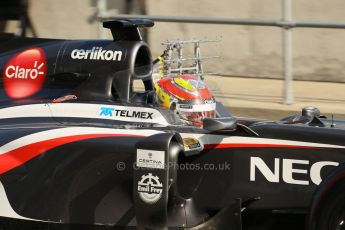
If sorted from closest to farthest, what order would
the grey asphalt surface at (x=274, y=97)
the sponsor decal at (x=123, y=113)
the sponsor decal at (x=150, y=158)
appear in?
the sponsor decal at (x=150, y=158)
the sponsor decal at (x=123, y=113)
the grey asphalt surface at (x=274, y=97)

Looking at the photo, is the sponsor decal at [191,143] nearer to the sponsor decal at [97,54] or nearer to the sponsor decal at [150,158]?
the sponsor decal at [150,158]

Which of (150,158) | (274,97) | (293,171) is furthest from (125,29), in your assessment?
(274,97)

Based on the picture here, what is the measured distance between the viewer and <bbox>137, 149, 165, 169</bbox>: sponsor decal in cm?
376

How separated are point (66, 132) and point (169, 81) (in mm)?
784

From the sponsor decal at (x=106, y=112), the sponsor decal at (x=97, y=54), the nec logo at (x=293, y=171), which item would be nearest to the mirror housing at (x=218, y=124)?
the nec logo at (x=293, y=171)

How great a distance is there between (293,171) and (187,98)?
86cm

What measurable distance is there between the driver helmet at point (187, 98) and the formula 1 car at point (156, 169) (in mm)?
78

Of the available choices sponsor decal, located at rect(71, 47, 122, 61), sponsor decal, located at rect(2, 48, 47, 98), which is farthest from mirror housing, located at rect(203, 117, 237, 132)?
sponsor decal, located at rect(2, 48, 47, 98)

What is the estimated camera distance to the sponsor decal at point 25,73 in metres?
4.72

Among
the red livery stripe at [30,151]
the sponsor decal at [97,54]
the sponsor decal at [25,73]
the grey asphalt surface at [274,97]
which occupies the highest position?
the sponsor decal at [97,54]

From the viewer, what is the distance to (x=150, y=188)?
3781 millimetres

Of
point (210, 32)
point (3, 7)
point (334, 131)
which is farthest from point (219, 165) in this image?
point (3, 7)

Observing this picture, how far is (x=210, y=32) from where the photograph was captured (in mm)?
10148

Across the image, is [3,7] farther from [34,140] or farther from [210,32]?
[34,140]
